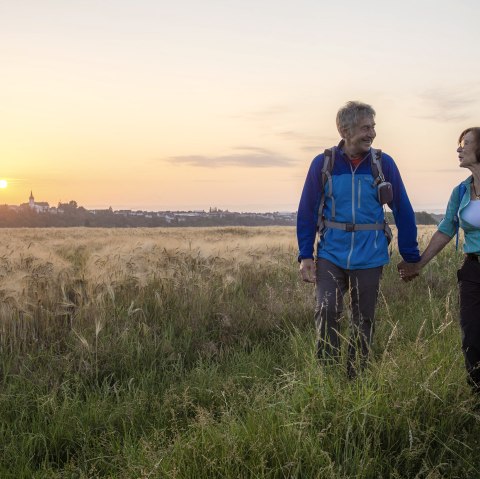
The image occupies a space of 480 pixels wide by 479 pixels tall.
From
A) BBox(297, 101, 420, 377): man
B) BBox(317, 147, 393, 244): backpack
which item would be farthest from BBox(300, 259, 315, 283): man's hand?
BBox(317, 147, 393, 244): backpack

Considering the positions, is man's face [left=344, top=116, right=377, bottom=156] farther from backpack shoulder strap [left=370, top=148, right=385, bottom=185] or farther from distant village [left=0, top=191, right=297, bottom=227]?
distant village [left=0, top=191, right=297, bottom=227]

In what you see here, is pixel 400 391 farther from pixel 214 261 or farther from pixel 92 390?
pixel 214 261

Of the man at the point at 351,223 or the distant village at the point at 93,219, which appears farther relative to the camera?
the distant village at the point at 93,219

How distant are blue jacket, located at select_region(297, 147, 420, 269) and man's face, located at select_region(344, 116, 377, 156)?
135mm

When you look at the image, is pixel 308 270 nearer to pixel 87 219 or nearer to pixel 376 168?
pixel 376 168

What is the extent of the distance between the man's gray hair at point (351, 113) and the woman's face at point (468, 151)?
0.68 metres

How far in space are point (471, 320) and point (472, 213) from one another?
2.41ft

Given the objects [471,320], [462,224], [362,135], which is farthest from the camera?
[362,135]

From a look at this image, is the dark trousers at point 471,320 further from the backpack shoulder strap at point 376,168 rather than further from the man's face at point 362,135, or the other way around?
the man's face at point 362,135

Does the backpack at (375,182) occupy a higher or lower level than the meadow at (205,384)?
higher

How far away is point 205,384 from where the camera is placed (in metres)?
4.16

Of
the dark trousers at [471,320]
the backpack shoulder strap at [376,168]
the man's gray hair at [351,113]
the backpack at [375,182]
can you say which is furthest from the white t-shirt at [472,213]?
the man's gray hair at [351,113]

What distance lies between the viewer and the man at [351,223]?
13.2ft

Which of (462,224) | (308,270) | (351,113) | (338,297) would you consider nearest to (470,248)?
(462,224)
